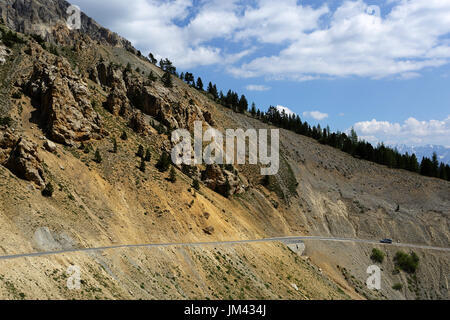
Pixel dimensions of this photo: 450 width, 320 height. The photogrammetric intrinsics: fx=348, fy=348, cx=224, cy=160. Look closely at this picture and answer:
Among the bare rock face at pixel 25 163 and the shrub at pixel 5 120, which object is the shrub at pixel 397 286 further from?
the shrub at pixel 5 120

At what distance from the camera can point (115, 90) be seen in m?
63.3

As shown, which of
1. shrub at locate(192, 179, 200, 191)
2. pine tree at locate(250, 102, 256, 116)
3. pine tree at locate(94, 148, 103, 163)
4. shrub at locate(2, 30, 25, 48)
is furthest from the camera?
pine tree at locate(250, 102, 256, 116)

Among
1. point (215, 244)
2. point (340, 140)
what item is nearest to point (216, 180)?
point (215, 244)

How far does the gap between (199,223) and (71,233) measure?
19.3 metres

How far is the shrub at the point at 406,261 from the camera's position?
204 ft

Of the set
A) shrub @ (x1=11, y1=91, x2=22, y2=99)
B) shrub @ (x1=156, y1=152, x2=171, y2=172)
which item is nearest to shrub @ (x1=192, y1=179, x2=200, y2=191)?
shrub @ (x1=156, y1=152, x2=171, y2=172)

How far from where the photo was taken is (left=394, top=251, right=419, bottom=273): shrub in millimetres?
62072

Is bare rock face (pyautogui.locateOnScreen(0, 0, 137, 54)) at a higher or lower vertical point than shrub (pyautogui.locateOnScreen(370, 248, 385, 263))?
higher

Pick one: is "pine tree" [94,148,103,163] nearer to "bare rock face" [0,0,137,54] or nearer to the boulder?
the boulder

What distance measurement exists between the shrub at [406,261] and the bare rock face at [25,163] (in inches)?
2321

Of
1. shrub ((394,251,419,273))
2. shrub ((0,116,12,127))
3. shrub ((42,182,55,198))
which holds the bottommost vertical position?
shrub ((394,251,419,273))

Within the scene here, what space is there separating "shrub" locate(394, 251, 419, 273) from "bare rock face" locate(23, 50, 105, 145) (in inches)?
2191

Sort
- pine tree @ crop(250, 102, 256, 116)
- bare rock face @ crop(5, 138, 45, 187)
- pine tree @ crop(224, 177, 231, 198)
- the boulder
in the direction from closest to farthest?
1. bare rock face @ crop(5, 138, 45, 187)
2. the boulder
3. pine tree @ crop(224, 177, 231, 198)
4. pine tree @ crop(250, 102, 256, 116)
